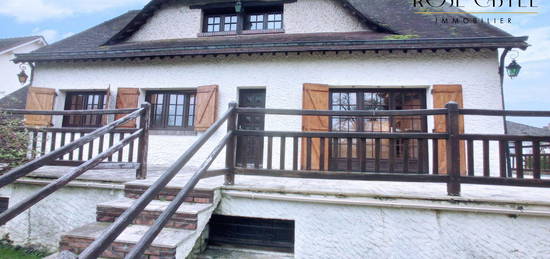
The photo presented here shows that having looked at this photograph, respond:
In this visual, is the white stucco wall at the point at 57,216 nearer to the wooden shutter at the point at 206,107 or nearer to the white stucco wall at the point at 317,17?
the wooden shutter at the point at 206,107

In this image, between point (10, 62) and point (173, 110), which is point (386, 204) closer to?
point (173, 110)

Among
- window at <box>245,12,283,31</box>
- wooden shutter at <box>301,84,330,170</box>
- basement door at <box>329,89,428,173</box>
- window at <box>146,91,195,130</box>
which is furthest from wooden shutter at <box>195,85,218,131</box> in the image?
basement door at <box>329,89,428,173</box>

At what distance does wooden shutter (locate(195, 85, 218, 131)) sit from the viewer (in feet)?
19.5

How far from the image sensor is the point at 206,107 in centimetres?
598

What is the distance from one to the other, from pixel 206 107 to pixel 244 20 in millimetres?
3150


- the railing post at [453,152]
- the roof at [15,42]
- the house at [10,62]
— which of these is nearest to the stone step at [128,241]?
the railing post at [453,152]

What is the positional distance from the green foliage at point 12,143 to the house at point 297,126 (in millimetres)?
226

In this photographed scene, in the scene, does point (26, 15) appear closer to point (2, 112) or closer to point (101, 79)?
point (101, 79)

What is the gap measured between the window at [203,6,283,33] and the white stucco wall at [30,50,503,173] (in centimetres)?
180

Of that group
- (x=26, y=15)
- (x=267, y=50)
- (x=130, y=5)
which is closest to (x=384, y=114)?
(x=267, y=50)

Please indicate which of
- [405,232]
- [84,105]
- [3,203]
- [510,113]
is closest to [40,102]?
[84,105]

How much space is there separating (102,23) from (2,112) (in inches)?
312

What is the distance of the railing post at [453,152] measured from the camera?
2.43 meters

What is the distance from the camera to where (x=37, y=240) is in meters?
2.95
